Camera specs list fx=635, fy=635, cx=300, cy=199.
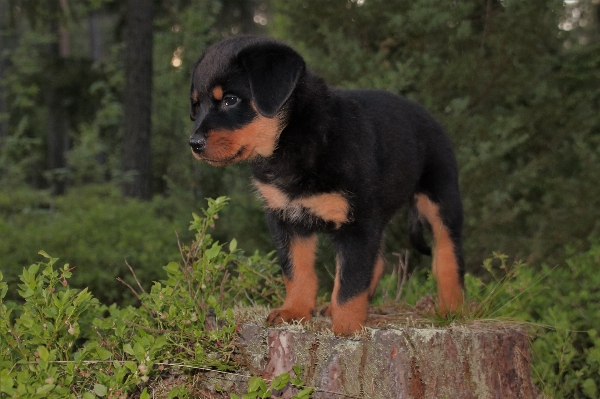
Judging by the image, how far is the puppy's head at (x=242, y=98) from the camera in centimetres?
330

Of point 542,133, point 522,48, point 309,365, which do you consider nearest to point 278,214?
point 309,365

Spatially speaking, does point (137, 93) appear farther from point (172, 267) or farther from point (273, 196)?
point (172, 267)

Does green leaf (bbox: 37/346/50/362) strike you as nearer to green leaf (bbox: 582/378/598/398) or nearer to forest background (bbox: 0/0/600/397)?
forest background (bbox: 0/0/600/397)

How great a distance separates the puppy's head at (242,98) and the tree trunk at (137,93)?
25.9 feet

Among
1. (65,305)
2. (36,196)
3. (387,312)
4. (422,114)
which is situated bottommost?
(36,196)

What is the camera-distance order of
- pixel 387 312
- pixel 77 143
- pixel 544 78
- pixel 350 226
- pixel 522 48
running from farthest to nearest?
pixel 77 143, pixel 544 78, pixel 522 48, pixel 387 312, pixel 350 226

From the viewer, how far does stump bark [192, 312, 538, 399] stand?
10.6 ft

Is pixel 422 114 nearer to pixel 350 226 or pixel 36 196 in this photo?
pixel 350 226

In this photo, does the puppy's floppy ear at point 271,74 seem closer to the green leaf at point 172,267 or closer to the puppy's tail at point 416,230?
the green leaf at point 172,267

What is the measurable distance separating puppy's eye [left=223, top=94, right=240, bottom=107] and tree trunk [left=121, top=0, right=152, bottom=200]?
8.03 meters

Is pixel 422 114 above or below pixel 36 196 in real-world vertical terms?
above

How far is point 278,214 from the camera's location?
3.74 m

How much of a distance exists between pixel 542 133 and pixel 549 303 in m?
2.34

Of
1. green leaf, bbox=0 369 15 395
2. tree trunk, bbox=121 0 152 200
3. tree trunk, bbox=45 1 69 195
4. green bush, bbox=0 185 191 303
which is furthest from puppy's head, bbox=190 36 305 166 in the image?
tree trunk, bbox=121 0 152 200
